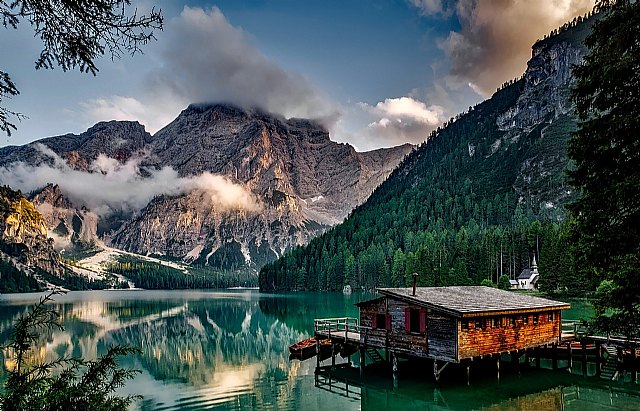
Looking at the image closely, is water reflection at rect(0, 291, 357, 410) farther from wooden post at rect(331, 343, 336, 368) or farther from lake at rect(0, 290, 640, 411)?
wooden post at rect(331, 343, 336, 368)

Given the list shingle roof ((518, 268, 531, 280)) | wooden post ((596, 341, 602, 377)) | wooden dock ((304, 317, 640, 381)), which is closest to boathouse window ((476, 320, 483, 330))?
wooden dock ((304, 317, 640, 381))

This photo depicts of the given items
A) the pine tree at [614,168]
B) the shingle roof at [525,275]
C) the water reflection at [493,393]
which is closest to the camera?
the pine tree at [614,168]

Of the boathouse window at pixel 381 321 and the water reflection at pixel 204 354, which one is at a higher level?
the boathouse window at pixel 381 321

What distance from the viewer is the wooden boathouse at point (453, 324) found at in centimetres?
3173

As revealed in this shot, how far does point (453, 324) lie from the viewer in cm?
3142

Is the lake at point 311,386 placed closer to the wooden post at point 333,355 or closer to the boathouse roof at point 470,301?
the wooden post at point 333,355

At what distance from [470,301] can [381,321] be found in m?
6.56

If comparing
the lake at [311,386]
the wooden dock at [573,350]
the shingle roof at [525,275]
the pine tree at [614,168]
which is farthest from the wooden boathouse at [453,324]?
the shingle roof at [525,275]

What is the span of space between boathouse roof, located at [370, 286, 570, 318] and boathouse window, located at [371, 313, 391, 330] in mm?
1706

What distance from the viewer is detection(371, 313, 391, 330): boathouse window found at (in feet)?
118

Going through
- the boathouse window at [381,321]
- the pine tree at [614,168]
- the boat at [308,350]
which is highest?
the pine tree at [614,168]

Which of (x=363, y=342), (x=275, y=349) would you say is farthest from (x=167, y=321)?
(x=363, y=342)

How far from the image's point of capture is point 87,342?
6097 centimetres

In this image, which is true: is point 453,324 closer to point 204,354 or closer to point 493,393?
point 493,393
